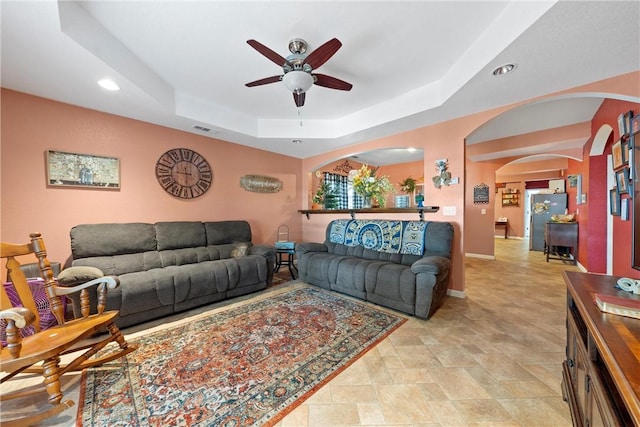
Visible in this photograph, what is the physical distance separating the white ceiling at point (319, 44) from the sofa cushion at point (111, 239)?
1.43 m

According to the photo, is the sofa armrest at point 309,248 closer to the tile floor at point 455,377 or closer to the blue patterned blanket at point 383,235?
the blue patterned blanket at point 383,235

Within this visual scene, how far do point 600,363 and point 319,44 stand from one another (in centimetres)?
269

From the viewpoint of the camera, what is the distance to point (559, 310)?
Result: 2.67 m

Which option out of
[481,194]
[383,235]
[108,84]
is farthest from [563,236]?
[108,84]

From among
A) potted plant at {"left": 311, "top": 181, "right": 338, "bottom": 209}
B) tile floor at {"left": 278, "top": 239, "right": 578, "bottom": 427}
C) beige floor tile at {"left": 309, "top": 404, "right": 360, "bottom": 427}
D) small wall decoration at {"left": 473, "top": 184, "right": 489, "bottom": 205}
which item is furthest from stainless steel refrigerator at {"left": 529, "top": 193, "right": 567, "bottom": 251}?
beige floor tile at {"left": 309, "top": 404, "right": 360, "bottom": 427}

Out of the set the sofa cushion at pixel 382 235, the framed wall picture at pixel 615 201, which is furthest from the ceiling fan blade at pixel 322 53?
the framed wall picture at pixel 615 201

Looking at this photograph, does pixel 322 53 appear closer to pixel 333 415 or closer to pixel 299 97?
pixel 299 97

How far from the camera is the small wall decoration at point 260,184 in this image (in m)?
4.31

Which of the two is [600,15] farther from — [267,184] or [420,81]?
[267,184]

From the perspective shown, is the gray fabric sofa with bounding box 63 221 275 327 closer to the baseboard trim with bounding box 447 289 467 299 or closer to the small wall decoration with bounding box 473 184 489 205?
the baseboard trim with bounding box 447 289 467 299

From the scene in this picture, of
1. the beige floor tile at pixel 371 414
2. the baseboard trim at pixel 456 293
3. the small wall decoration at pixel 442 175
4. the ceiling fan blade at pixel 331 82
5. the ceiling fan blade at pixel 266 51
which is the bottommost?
the beige floor tile at pixel 371 414

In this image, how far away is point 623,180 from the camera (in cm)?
222

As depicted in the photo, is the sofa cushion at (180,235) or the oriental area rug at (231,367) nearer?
the oriental area rug at (231,367)

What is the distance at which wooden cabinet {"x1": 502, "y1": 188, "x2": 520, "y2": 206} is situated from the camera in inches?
344
